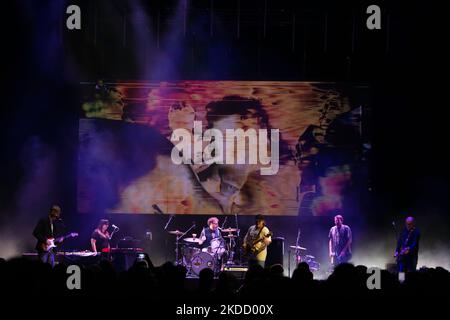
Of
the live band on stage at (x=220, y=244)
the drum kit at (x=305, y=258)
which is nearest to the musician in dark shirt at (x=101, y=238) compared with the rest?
the live band on stage at (x=220, y=244)

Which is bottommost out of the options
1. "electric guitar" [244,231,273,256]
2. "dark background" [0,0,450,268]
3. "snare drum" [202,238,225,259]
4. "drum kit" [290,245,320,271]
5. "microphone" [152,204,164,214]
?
"drum kit" [290,245,320,271]

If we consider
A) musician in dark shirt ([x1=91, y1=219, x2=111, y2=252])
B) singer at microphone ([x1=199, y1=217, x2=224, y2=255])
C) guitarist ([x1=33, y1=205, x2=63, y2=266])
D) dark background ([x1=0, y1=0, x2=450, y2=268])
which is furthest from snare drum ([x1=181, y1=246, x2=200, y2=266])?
guitarist ([x1=33, y1=205, x2=63, y2=266])

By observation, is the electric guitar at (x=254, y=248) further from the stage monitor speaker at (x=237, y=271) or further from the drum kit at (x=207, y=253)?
the drum kit at (x=207, y=253)

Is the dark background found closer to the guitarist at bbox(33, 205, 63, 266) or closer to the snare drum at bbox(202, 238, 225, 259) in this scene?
the snare drum at bbox(202, 238, 225, 259)

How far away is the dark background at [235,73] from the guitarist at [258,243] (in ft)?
5.44

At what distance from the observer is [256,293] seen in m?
4.80

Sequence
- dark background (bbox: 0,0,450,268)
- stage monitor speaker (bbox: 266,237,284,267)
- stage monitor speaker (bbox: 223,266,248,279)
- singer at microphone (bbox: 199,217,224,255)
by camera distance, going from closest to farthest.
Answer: stage monitor speaker (bbox: 223,266,248,279), stage monitor speaker (bbox: 266,237,284,267), singer at microphone (bbox: 199,217,224,255), dark background (bbox: 0,0,450,268)

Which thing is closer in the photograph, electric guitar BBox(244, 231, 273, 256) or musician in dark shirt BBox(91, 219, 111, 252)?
electric guitar BBox(244, 231, 273, 256)

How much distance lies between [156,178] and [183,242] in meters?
1.57

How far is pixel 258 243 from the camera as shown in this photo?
1108cm

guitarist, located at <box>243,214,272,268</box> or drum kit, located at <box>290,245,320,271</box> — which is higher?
guitarist, located at <box>243,214,272,268</box>

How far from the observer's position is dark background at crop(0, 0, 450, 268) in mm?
12688

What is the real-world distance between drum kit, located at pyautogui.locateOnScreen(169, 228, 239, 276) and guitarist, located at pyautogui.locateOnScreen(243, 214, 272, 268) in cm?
83

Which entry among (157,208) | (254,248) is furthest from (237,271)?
(157,208)
